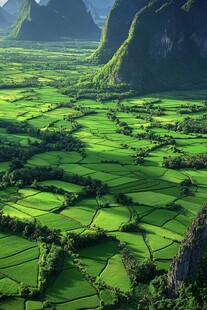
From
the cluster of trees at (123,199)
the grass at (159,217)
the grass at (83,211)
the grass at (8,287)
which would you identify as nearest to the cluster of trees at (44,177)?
the cluster of trees at (123,199)

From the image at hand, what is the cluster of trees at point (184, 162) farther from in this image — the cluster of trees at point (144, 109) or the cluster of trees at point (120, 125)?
the cluster of trees at point (144, 109)

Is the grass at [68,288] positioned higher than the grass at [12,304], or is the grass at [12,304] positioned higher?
the grass at [68,288]

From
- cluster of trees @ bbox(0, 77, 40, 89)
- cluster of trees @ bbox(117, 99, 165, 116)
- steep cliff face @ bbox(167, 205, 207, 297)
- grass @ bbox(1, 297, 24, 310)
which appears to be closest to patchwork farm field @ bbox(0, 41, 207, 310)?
grass @ bbox(1, 297, 24, 310)

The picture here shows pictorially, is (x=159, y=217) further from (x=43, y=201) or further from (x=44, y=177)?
(x=44, y=177)

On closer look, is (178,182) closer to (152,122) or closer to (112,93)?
(152,122)

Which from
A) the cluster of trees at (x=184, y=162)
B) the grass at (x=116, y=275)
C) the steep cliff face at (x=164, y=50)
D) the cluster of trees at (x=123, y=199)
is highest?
the steep cliff face at (x=164, y=50)

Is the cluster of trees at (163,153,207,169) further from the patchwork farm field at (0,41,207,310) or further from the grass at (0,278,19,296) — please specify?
the grass at (0,278,19,296)
